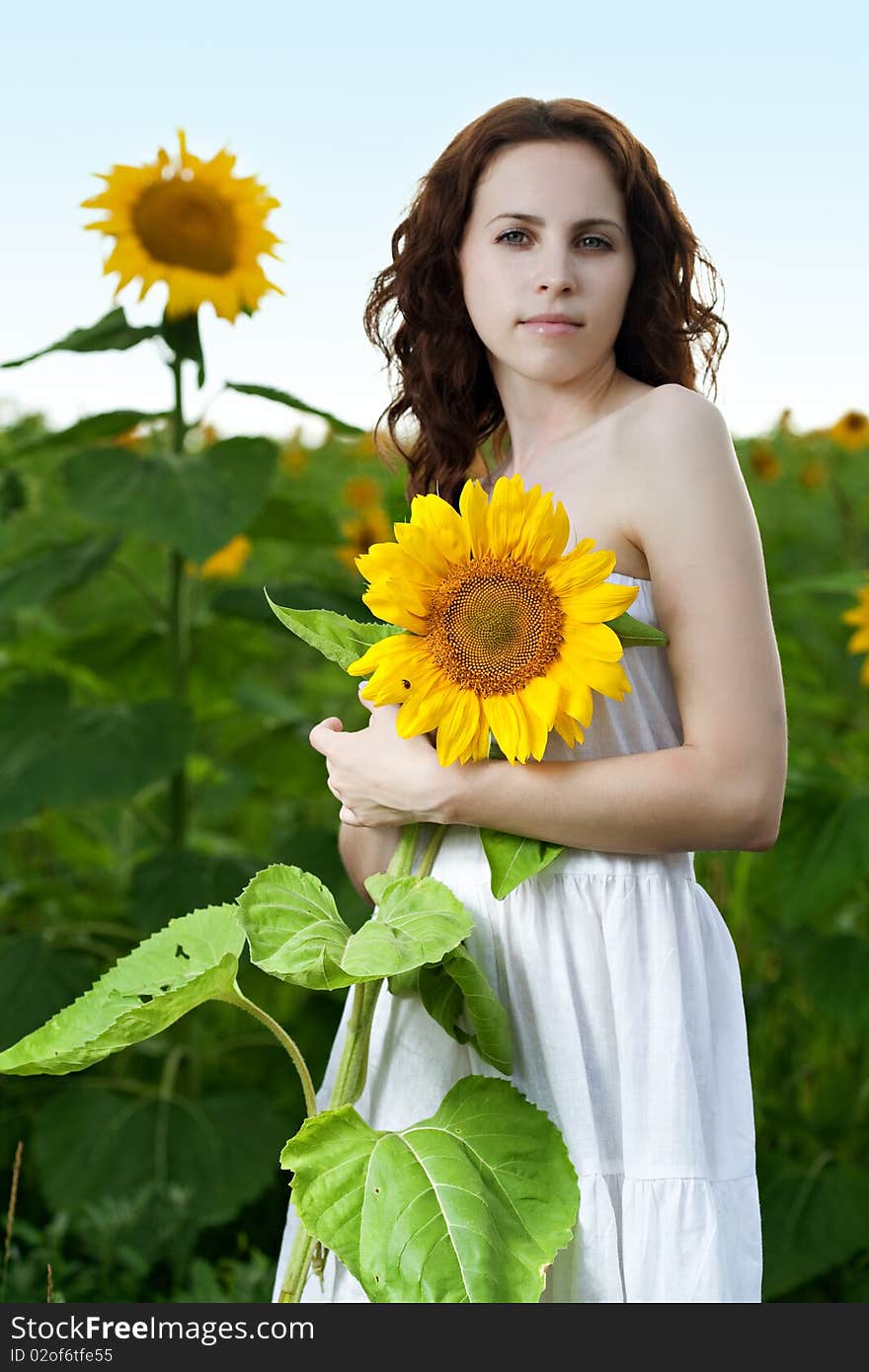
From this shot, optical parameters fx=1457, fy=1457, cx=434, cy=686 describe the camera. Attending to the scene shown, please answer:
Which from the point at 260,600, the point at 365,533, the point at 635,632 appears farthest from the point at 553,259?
the point at 365,533

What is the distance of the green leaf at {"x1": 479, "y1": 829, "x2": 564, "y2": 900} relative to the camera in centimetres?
92

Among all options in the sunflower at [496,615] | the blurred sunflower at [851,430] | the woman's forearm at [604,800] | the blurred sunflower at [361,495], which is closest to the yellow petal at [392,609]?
the sunflower at [496,615]

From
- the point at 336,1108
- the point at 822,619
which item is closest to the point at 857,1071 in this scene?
the point at 822,619

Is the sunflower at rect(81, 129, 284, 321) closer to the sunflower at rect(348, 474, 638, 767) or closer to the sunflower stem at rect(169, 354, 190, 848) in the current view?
the sunflower stem at rect(169, 354, 190, 848)

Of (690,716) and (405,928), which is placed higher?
(690,716)

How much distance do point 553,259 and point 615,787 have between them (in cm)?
37

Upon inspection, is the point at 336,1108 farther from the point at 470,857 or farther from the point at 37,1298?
the point at 37,1298

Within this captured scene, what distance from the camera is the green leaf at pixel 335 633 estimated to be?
908 millimetres

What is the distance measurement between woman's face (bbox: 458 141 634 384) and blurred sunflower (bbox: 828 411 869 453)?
10.4 feet

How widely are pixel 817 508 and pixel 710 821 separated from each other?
162 inches

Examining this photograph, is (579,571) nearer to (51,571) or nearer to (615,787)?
(615,787)

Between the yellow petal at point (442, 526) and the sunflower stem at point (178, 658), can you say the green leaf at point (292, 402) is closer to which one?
the sunflower stem at point (178, 658)

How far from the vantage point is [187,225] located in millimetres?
1735

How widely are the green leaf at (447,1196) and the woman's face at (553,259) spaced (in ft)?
1.65
